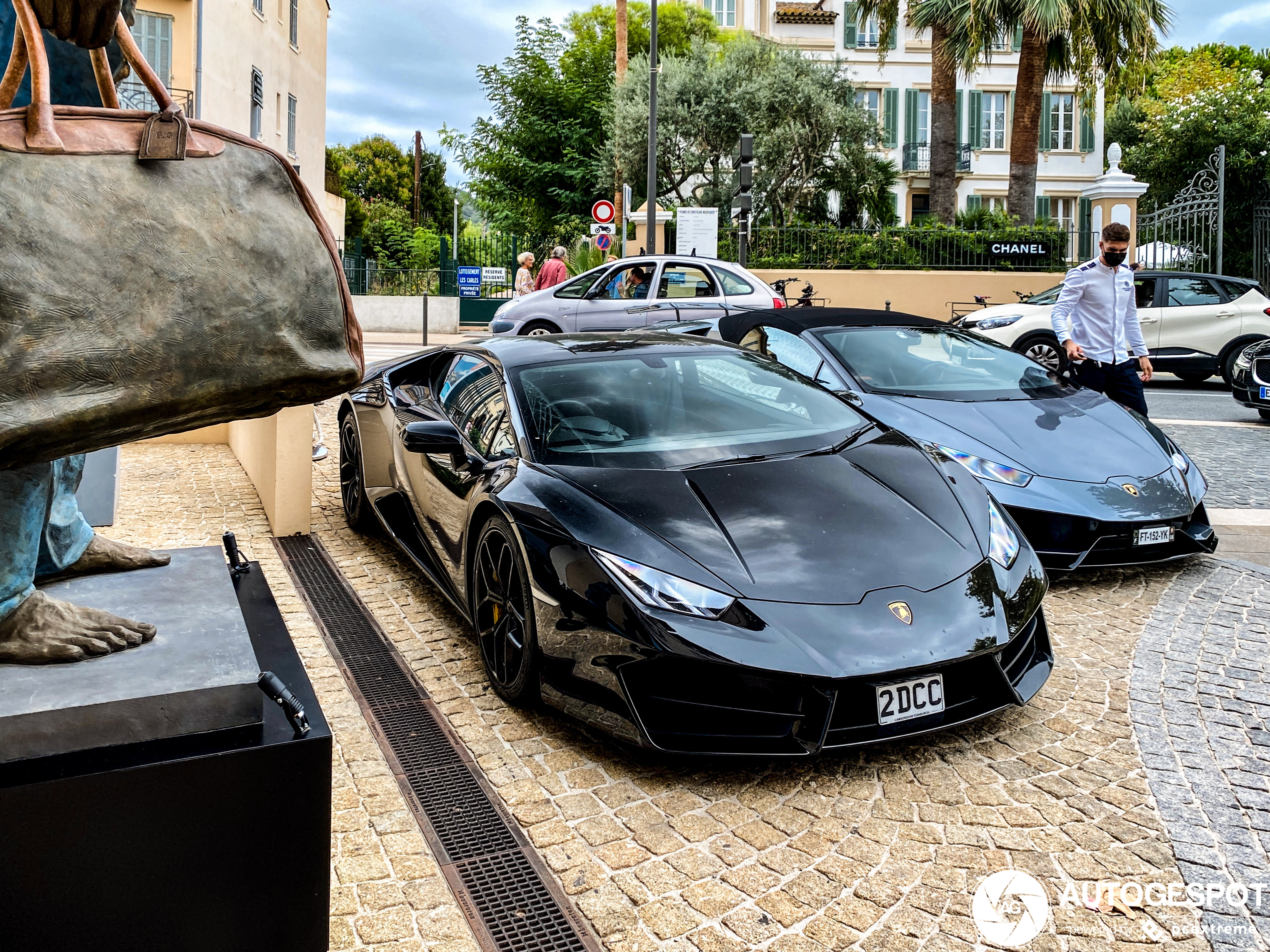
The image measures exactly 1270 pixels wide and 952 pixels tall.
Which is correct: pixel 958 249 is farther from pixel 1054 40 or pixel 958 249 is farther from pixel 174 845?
pixel 174 845

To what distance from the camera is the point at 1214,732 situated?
371 cm

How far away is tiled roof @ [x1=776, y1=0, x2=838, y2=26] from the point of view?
4400 cm

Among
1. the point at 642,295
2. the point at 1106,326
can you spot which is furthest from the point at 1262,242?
the point at 1106,326

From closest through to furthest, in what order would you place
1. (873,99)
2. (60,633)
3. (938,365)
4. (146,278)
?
1. (146,278)
2. (60,633)
3. (938,365)
4. (873,99)

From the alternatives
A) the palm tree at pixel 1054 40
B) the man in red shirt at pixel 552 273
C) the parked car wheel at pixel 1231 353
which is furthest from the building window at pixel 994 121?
the man in red shirt at pixel 552 273

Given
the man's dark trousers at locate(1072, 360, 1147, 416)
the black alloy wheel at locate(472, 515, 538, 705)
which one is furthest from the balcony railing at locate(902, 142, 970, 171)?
the black alloy wheel at locate(472, 515, 538, 705)

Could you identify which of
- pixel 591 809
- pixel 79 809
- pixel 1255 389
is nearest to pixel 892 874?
pixel 591 809

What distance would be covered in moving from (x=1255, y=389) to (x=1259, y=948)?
10.9 metres

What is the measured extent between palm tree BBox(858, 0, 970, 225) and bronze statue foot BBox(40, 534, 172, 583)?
72.8ft

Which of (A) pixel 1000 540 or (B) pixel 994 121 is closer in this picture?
(A) pixel 1000 540

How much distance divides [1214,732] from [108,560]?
348 centimetres

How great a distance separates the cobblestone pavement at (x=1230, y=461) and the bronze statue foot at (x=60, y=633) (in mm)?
7330

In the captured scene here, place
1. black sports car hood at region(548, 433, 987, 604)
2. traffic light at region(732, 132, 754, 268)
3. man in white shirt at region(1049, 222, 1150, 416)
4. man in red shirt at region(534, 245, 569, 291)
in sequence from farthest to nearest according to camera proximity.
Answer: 1. man in red shirt at region(534, 245, 569, 291)
2. traffic light at region(732, 132, 754, 268)
3. man in white shirt at region(1049, 222, 1150, 416)
4. black sports car hood at region(548, 433, 987, 604)

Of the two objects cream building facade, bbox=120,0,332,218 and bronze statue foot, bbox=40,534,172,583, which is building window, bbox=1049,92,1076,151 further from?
bronze statue foot, bbox=40,534,172,583
